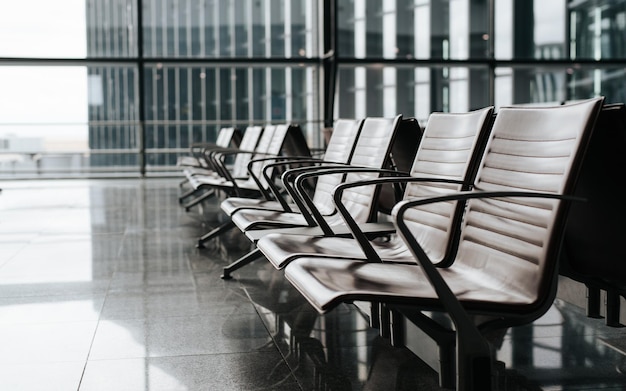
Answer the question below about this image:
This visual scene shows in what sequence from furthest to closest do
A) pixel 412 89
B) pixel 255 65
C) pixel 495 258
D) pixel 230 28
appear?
pixel 230 28
pixel 412 89
pixel 255 65
pixel 495 258

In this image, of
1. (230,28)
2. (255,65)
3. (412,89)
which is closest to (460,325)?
(255,65)

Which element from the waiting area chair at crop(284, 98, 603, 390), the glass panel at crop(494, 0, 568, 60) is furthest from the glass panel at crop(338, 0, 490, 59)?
the waiting area chair at crop(284, 98, 603, 390)

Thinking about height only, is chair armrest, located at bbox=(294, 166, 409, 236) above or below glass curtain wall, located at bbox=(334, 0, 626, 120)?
below

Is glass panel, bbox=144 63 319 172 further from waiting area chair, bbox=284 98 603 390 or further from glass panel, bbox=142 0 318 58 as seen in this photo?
waiting area chair, bbox=284 98 603 390

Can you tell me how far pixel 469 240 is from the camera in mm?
2074

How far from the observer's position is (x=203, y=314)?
2988 mm

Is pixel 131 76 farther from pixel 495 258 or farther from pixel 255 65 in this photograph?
pixel 495 258

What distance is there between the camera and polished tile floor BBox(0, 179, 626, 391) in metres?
2.16

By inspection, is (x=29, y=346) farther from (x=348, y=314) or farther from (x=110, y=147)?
(x=110, y=147)

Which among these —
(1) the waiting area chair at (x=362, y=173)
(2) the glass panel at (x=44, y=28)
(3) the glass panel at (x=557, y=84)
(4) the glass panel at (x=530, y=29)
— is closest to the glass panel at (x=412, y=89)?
(3) the glass panel at (x=557, y=84)

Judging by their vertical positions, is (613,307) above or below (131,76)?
below

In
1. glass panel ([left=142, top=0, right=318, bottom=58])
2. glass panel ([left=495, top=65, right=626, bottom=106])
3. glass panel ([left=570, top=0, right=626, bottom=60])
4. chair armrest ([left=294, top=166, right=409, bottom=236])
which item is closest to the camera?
chair armrest ([left=294, top=166, right=409, bottom=236])

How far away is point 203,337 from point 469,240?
1026 mm

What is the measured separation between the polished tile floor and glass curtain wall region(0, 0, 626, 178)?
8.11 metres
